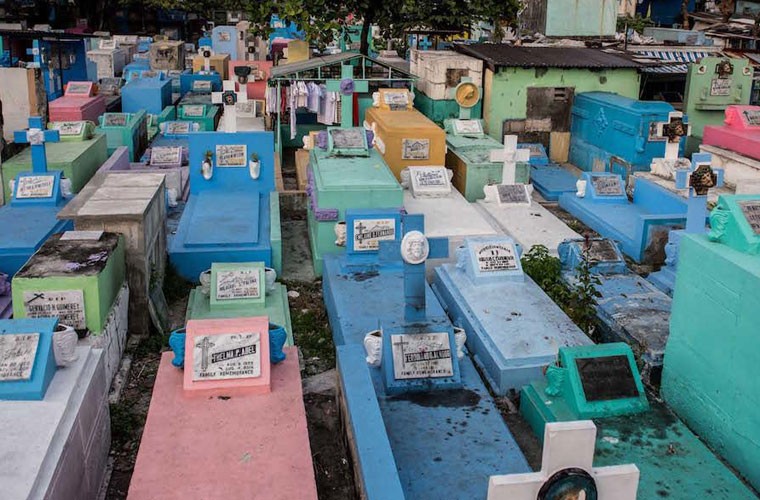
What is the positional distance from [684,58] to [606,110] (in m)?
5.96

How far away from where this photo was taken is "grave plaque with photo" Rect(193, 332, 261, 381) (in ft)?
17.6

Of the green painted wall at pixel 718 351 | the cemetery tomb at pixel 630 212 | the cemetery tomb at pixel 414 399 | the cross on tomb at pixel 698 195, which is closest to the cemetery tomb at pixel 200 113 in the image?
the cemetery tomb at pixel 630 212

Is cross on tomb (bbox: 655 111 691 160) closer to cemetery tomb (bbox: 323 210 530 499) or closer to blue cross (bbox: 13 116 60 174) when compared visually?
cemetery tomb (bbox: 323 210 530 499)

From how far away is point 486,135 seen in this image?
1534 centimetres

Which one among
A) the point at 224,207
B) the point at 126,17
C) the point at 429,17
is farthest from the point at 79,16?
the point at 224,207

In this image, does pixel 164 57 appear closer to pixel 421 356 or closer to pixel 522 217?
pixel 522 217

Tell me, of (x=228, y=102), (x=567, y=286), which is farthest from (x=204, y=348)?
(x=228, y=102)

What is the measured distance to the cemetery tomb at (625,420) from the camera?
18.0 ft

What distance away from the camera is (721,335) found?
19.3ft

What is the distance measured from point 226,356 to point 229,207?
569 cm

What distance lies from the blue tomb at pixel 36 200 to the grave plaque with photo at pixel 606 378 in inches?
246

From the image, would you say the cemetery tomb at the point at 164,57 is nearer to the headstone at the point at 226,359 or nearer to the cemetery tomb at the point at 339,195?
the cemetery tomb at the point at 339,195

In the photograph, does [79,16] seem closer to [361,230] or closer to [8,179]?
[8,179]

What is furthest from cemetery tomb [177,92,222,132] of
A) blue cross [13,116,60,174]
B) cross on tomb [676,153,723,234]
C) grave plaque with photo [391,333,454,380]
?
grave plaque with photo [391,333,454,380]
